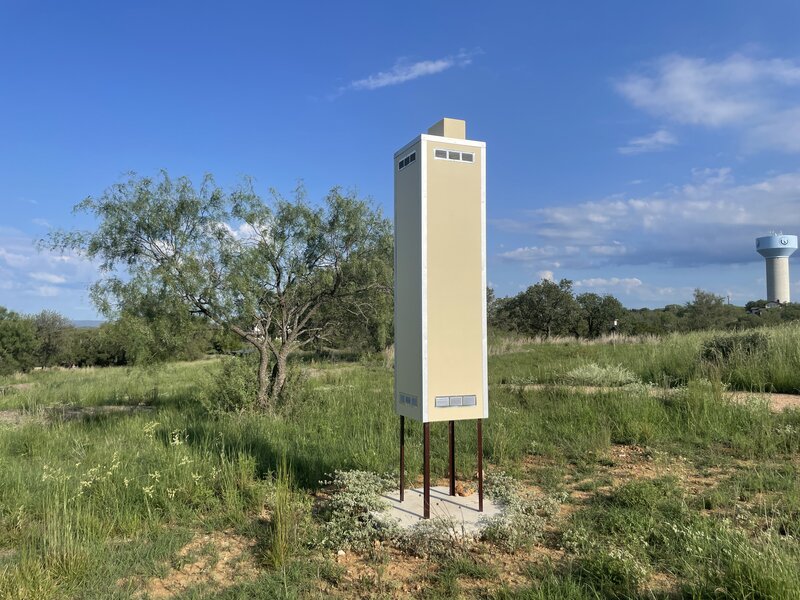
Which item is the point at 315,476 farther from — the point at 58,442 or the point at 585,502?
the point at 58,442

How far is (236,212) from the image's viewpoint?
9203mm

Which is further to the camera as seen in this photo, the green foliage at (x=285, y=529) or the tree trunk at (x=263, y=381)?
the tree trunk at (x=263, y=381)

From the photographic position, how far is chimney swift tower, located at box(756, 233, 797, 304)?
289ft

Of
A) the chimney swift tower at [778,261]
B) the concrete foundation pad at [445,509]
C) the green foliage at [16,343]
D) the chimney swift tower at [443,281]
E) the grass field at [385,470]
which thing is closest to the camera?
the grass field at [385,470]

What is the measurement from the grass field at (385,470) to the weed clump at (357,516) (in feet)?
0.28

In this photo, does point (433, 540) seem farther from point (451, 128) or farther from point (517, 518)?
point (451, 128)

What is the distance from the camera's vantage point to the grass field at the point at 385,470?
3.35 meters

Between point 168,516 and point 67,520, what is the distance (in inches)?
30.9

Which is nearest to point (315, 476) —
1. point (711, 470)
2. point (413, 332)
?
point (413, 332)

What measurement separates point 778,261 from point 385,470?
10521 centimetres

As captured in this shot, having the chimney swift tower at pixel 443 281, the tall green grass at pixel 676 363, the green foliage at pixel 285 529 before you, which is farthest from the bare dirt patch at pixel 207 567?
the tall green grass at pixel 676 363

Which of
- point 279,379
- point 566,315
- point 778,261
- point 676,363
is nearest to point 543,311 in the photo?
point 566,315

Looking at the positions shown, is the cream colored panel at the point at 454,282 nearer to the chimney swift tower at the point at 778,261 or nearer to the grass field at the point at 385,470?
the grass field at the point at 385,470

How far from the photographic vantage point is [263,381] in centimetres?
919
